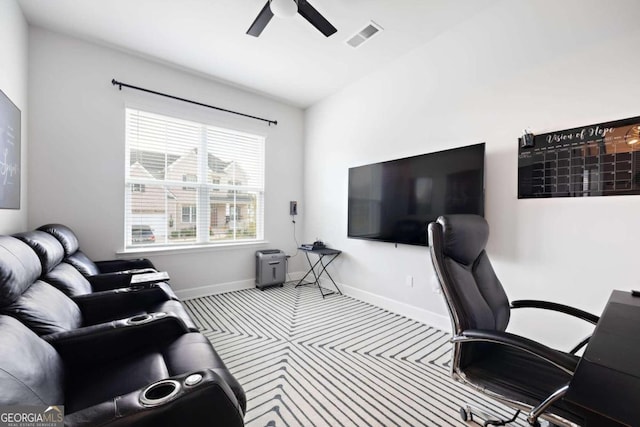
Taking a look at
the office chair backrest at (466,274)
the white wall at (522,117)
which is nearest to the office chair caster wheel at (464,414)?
the office chair backrest at (466,274)

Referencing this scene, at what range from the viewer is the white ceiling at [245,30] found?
2367 mm

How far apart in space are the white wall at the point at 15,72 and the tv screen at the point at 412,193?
331 cm

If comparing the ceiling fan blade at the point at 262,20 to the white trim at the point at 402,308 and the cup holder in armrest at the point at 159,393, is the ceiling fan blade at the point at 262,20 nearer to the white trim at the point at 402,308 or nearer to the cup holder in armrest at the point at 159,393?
the cup holder in armrest at the point at 159,393

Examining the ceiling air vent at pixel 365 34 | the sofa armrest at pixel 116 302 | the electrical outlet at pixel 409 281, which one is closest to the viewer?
the sofa armrest at pixel 116 302

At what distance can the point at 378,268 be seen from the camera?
3383mm

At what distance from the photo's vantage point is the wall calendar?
68.5 inches

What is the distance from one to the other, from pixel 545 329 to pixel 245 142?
4050mm

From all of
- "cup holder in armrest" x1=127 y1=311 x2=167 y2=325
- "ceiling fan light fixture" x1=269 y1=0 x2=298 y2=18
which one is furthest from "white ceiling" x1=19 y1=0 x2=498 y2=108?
"cup holder in armrest" x1=127 y1=311 x2=167 y2=325

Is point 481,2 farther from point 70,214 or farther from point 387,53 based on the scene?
point 70,214

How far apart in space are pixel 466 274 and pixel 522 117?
162 centimetres

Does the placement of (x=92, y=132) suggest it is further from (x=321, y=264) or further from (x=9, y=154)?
(x=321, y=264)

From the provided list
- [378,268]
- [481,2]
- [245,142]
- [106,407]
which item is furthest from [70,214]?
[481,2]

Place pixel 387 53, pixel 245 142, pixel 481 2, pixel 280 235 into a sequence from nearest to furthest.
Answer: pixel 481 2
pixel 387 53
pixel 245 142
pixel 280 235

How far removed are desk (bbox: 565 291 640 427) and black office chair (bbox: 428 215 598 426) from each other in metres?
0.15
